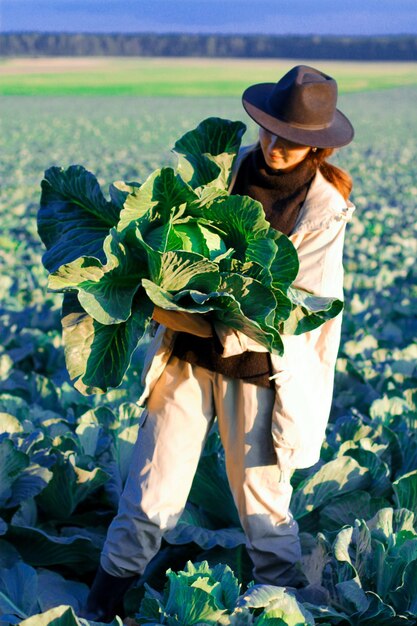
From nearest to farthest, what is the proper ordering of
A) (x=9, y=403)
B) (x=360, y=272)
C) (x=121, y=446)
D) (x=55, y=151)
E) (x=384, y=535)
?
(x=384, y=535) → (x=121, y=446) → (x=9, y=403) → (x=360, y=272) → (x=55, y=151)

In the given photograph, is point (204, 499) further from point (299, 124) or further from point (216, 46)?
point (216, 46)

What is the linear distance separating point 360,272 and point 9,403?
4.85 meters

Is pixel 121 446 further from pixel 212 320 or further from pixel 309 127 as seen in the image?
pixel 309 127

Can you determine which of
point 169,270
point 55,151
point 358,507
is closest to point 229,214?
point 169,270

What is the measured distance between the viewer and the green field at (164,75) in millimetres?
60000

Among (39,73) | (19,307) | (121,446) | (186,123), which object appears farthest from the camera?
(39,73)

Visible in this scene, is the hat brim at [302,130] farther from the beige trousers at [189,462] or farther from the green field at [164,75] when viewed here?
the green field at [164,75]

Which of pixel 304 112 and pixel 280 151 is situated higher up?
pixel 304 112

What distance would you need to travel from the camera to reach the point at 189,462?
266 cm

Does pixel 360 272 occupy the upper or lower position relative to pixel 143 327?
lower

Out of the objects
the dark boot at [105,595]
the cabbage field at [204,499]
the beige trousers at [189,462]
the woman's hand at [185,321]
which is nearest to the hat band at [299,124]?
the woman's hand at [185,321]

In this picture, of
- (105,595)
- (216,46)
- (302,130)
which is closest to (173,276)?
(302,130)

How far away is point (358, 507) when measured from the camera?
10.4 feet

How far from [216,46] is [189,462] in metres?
91.5
